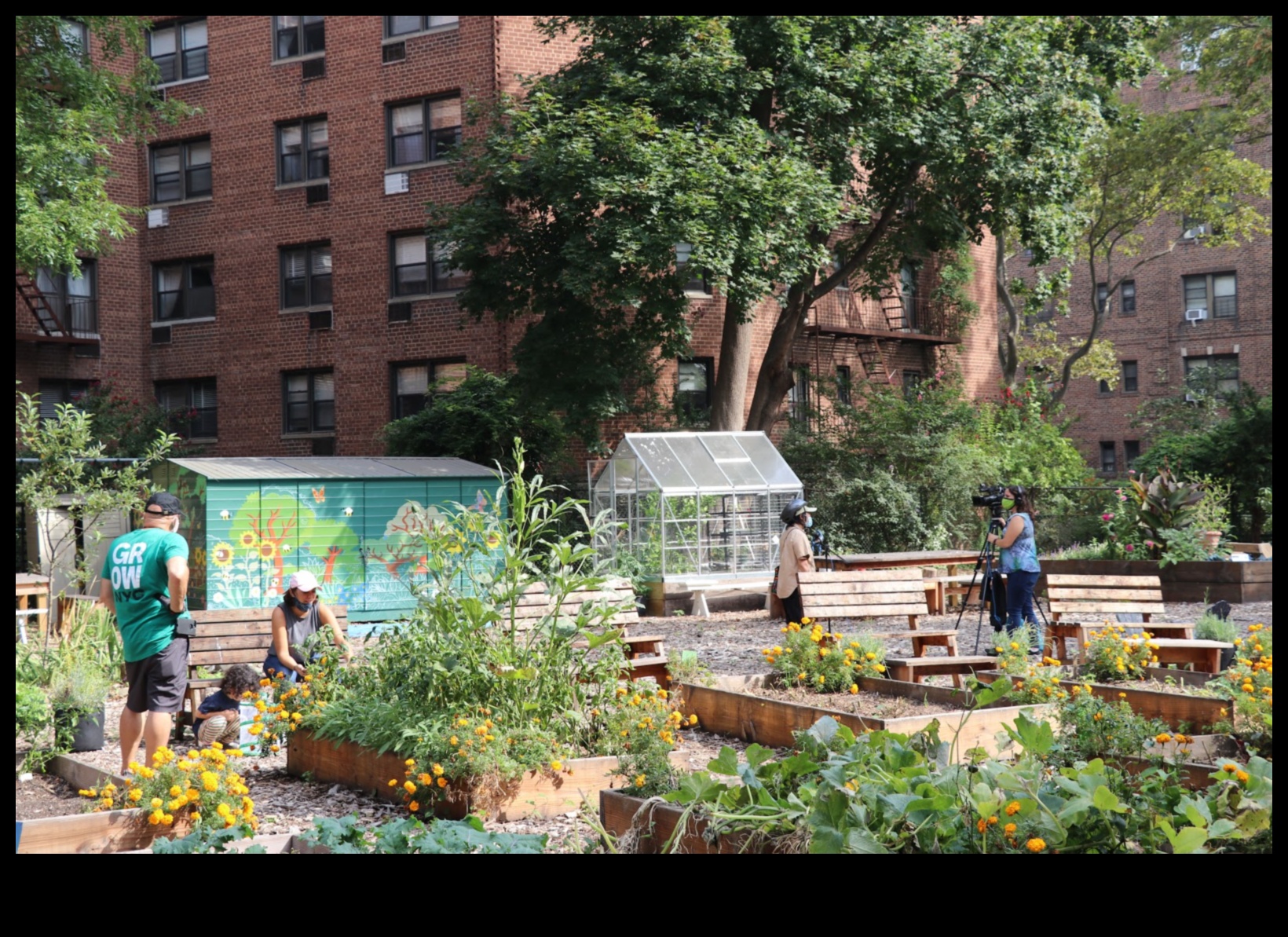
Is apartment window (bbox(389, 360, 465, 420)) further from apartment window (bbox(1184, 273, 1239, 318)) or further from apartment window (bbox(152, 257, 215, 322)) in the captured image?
apartment window (bbox(1184, 273, 1239, 318))

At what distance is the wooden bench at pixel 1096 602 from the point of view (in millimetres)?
11578

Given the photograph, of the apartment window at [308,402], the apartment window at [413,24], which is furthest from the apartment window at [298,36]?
the apartment window at [308,402]

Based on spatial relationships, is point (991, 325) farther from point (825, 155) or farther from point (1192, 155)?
point (825, 155)

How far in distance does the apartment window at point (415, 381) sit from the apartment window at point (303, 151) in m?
5.13

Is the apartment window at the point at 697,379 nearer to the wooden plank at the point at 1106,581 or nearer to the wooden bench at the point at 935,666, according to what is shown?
the wooden plank at the point at 1106,581

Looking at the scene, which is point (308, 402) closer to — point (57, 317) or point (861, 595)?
point (57, 317)

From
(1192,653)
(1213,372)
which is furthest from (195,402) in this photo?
(1213,372)

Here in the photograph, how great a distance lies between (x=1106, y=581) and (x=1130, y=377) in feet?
125

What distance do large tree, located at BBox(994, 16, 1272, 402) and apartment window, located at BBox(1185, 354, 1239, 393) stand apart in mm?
3037

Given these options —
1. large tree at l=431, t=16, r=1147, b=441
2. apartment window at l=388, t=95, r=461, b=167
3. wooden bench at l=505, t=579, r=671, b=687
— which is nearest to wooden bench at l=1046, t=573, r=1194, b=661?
wooden bench at l=505, t=579, r=671, b=687

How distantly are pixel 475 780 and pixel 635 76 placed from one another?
17.3 meters

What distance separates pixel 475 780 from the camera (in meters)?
6.63

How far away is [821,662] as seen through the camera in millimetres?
9500
